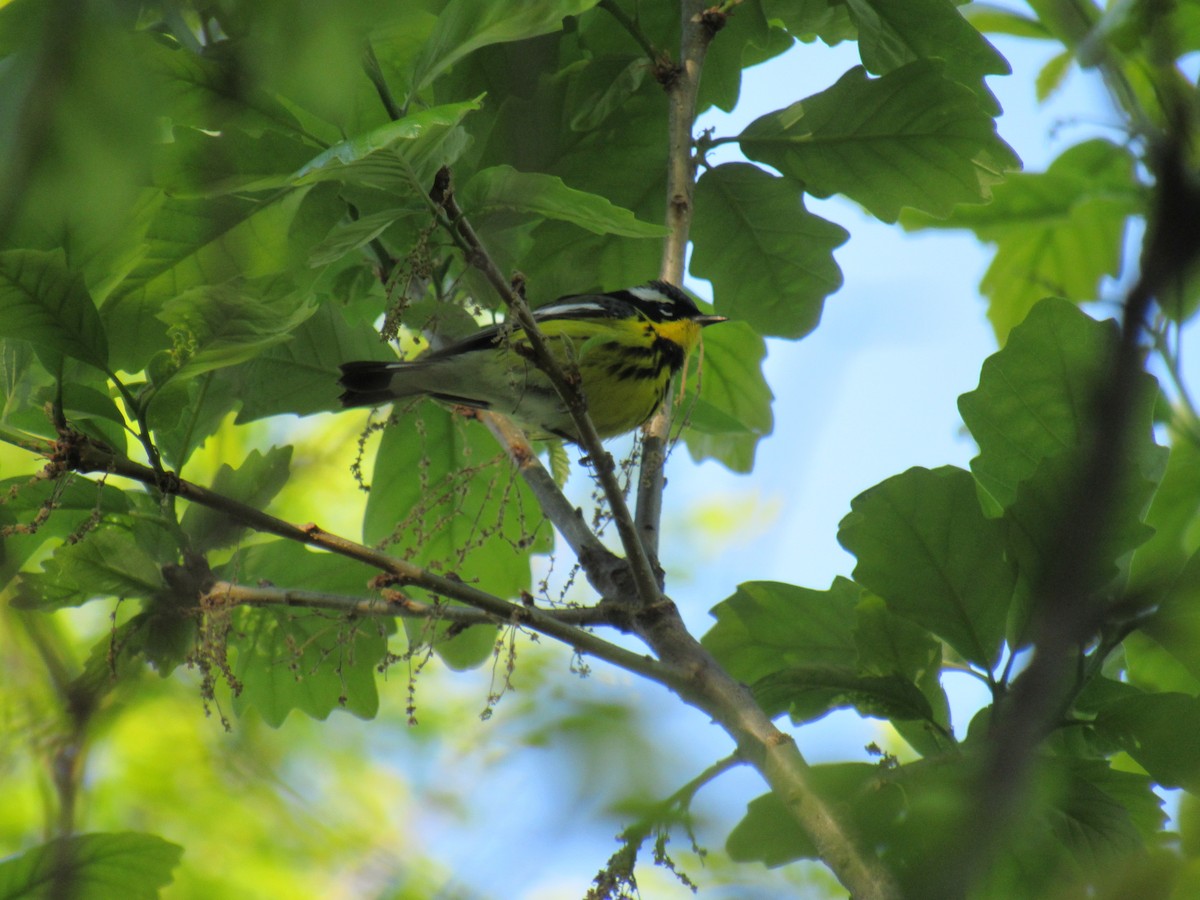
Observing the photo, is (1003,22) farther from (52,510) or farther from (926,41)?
(52,510)

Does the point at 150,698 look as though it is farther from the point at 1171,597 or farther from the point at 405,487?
the point at 1171,597

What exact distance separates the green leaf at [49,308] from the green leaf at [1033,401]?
53.9 inches

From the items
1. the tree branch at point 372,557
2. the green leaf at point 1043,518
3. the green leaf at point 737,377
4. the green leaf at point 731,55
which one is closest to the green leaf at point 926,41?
the green leaf at point 731,55

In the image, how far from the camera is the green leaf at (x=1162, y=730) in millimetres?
1741

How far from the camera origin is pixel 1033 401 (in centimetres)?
193

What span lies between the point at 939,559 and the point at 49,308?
1376mm

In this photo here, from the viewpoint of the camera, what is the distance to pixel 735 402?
117 inches

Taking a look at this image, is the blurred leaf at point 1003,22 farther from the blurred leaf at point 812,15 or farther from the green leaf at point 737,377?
the green leaf at point 737,377

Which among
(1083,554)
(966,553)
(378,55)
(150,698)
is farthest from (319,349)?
(1083,554)

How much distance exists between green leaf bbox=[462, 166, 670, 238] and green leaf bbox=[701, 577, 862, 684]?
0.67 m

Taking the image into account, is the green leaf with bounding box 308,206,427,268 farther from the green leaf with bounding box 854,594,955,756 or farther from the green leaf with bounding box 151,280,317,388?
the green leaf with bounding box 854,594,955,756

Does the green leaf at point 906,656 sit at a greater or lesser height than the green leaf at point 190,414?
lesser

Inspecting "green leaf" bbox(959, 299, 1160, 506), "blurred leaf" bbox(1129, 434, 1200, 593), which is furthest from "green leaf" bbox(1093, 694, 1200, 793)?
"blurred leaf" bbox(1129, 434, 1200, 593)

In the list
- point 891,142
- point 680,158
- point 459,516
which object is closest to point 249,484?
point 459,516
